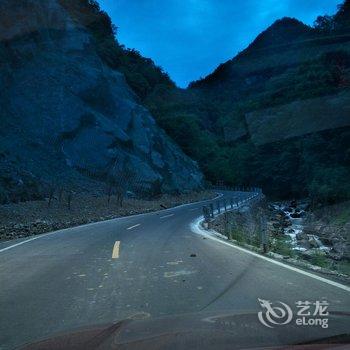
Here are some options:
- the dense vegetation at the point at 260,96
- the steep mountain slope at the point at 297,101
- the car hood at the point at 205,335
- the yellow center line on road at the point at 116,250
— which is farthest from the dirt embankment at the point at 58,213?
the car hood at the point at 205,335

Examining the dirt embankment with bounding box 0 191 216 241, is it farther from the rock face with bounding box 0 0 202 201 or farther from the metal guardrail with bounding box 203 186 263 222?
the metal guardrail with bounding box 203 186 263 222

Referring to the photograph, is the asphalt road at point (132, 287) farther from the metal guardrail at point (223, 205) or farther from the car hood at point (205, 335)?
the metal guardrail at point (223, 205)

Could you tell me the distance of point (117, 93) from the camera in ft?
180

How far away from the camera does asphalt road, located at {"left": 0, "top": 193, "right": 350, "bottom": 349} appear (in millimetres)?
5766

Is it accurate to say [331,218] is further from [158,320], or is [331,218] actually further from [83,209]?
[158,320]

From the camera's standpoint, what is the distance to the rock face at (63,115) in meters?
38.2

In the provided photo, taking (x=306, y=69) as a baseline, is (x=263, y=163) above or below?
below

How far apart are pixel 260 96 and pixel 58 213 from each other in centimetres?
2780

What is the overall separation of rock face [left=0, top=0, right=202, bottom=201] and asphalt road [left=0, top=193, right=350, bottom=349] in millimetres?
20714

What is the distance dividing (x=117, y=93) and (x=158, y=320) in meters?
52.2

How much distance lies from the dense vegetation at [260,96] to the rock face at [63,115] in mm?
8022

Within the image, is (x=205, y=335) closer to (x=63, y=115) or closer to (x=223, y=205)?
(x=223, y=205)

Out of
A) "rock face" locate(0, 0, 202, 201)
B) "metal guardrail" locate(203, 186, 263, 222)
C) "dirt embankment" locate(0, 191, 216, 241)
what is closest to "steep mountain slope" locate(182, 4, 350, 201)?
"metal guardrail" locate(203, 186, 263, 222)

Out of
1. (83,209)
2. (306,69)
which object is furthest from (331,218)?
(83,209)
